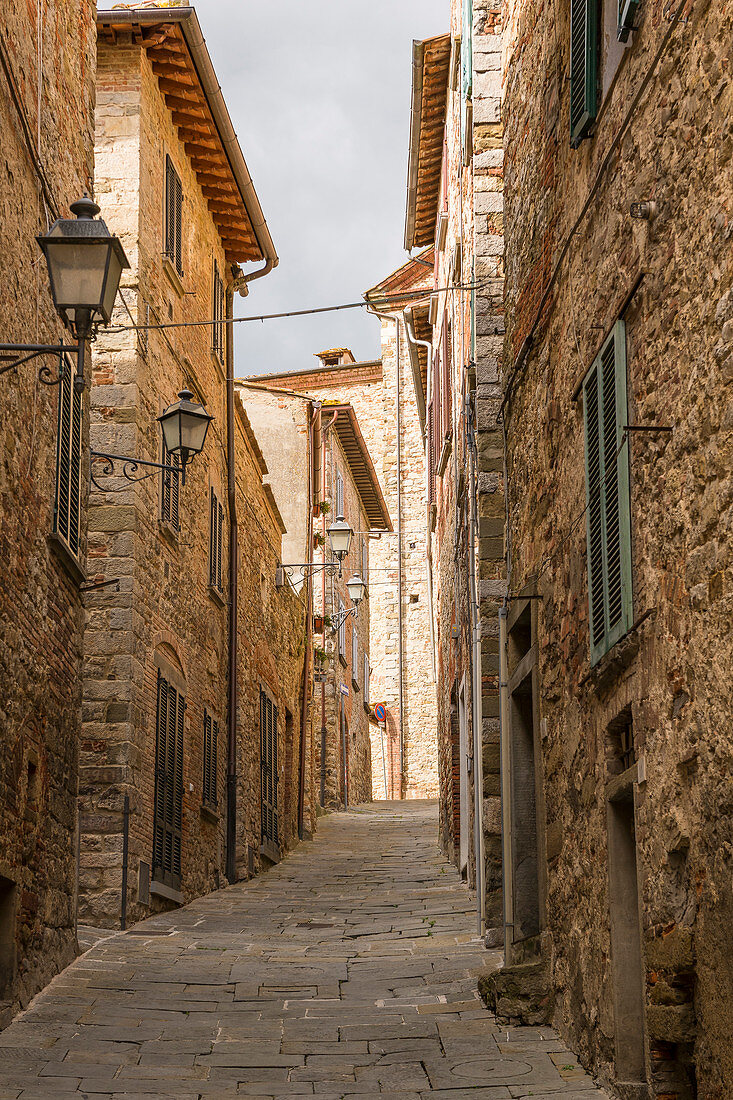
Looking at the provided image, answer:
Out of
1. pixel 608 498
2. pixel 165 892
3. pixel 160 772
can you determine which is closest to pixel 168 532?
pixel 160 772

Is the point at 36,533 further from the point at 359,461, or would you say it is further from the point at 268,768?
the point at 359,461

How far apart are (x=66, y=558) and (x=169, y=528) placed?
3.78 metres

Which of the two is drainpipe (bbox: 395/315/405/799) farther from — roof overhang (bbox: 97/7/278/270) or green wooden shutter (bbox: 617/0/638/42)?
green wooden shutter (bbox: 617/0/638/42)

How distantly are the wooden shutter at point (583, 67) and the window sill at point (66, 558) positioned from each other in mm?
3994

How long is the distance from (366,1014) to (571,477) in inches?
130

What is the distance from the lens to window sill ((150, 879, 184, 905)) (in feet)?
38.0

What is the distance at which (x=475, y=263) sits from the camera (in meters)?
11.4

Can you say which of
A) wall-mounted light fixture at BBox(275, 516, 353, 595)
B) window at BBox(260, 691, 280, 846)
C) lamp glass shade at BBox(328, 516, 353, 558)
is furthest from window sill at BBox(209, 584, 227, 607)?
window at BBox(260, 691, 280, 846)

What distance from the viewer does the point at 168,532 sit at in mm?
12789

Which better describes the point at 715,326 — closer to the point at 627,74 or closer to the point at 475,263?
the point at 627,74

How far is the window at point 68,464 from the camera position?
30.0 feet

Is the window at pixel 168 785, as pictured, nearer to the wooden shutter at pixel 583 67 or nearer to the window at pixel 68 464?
the window at pixel 68 464

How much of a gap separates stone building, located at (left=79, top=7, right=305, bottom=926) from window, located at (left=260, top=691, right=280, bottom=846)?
73mm

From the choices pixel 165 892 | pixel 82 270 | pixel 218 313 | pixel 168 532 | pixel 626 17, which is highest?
pixel 218 313
